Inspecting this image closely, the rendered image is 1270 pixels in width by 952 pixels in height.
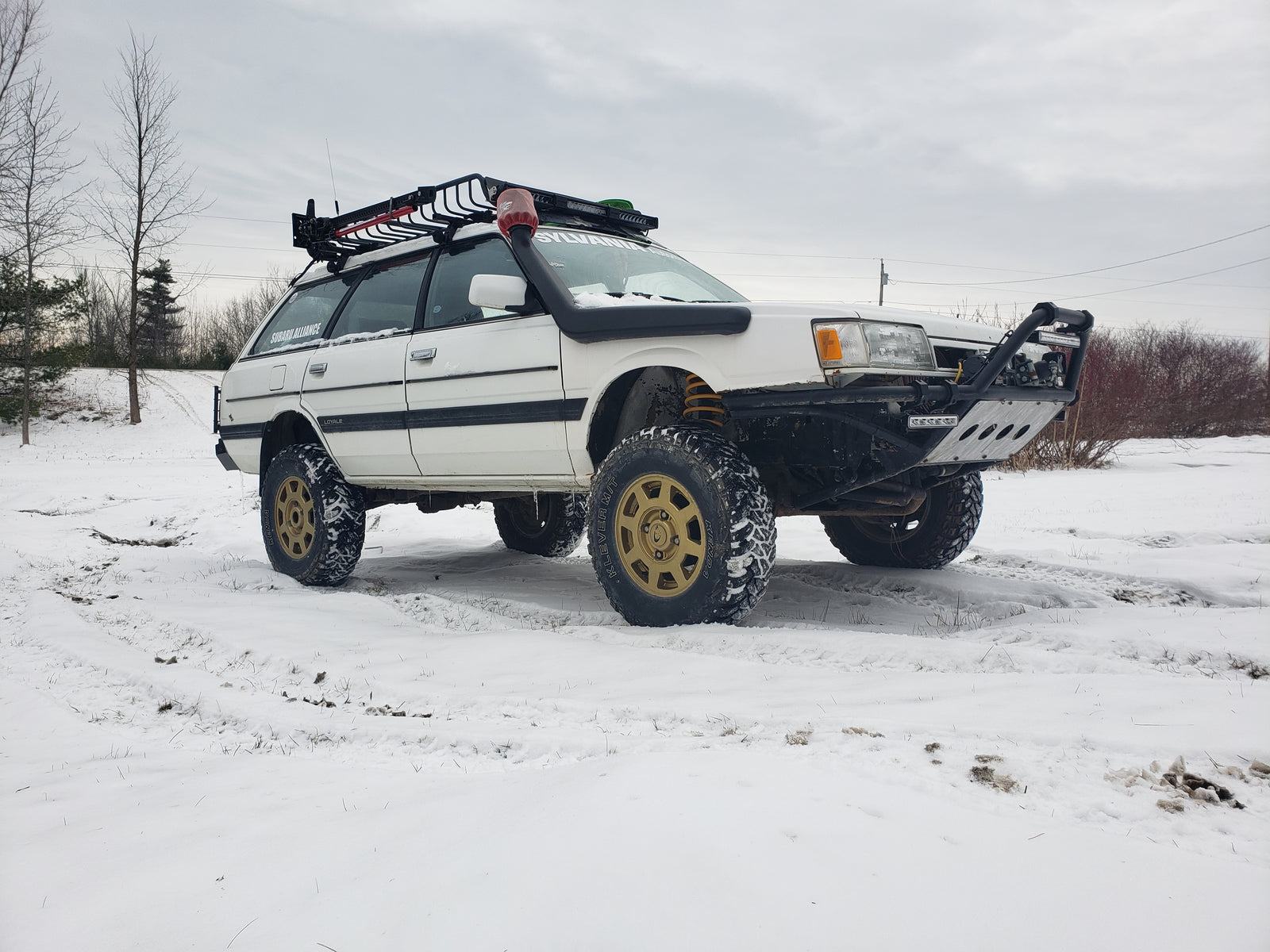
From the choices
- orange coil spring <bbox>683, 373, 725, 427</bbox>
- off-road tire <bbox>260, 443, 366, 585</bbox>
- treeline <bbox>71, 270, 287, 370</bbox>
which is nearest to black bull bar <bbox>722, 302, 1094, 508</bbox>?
orange coil spring <bbox>683, 373, 725, 427</bbox>

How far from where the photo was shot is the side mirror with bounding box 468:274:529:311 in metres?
3.66

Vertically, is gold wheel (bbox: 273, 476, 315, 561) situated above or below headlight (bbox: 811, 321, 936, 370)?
below

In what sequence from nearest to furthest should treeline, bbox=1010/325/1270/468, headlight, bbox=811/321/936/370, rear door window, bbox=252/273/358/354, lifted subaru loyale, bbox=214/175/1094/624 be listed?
headlight, bbox=811/321/936/370
lifted subaru loyale, bbox=214/175/1094/624
rear door window, bbox=252/273/358/354
treeline, bbox=1010/325/1270/468

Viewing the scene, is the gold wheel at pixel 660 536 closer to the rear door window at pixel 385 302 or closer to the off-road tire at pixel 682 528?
the off-road tire at pixel 682 528

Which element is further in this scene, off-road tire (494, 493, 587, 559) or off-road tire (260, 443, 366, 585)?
off-road tire (494, 493, 587, 559)

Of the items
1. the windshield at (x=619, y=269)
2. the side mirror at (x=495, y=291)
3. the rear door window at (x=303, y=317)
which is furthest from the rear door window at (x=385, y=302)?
the side mirror at (x=495, y=291)

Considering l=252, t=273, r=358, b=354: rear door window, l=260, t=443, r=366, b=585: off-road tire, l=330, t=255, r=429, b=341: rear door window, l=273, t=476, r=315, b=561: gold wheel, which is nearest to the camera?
l=330, t=255, r=429, b=341: rear door window

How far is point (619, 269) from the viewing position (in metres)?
4.30

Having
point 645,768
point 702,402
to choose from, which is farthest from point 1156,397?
point 645,768

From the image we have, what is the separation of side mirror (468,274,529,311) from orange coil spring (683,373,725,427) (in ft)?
2.93

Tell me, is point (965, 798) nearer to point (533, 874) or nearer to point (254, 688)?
point (533, 874)

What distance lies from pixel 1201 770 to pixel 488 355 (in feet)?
10.9

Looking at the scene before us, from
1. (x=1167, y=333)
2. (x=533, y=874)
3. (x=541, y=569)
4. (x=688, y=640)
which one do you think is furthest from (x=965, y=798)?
(x=1167, y=333)

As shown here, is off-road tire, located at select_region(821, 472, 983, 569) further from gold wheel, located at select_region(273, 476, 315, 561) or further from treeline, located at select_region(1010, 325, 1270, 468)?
Result: treeline, located at select_region(1010, 325, 1270, 468)
